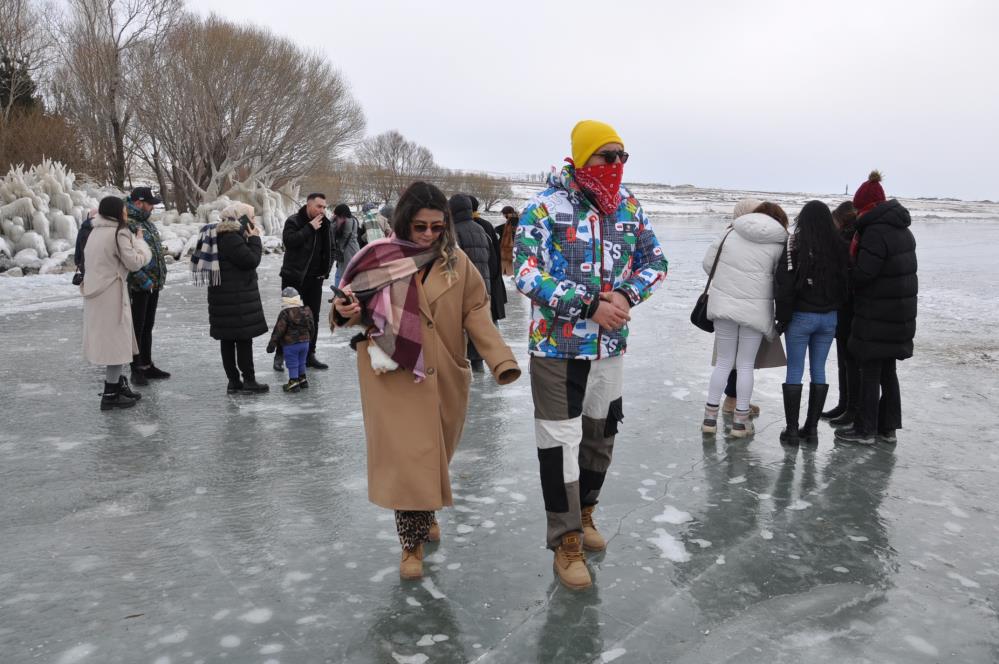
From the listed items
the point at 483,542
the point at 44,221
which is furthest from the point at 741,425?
the point at 44,221

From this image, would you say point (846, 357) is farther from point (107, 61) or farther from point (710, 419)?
point (107, 61)

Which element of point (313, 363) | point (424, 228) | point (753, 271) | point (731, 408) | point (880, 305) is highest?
point (424, 228)

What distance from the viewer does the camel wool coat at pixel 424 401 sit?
338 cm

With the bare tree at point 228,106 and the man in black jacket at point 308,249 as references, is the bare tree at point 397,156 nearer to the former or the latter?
the bare tree at point 228,106

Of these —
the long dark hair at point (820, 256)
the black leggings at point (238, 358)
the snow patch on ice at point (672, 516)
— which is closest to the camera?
the snow patch on ice at point (672, 516)

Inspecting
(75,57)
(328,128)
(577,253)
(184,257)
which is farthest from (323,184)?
(577,253)

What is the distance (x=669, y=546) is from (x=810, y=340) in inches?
94.0

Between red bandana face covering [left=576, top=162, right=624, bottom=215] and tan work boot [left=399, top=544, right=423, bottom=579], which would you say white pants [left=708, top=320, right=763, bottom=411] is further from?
tan work boot [left=399, top=544, right=423, bottom=579]

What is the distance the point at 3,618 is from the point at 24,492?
5.06 ft

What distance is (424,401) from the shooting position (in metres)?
3.39

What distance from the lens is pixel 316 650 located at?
292 cm

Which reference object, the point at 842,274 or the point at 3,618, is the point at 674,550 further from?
the point at 3,618

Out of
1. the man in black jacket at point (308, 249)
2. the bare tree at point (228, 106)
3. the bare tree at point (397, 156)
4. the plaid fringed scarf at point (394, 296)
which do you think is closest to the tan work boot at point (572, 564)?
the plaid fringed scarf at point (394, 296)

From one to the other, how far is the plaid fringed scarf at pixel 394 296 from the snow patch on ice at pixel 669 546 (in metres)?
1.48
